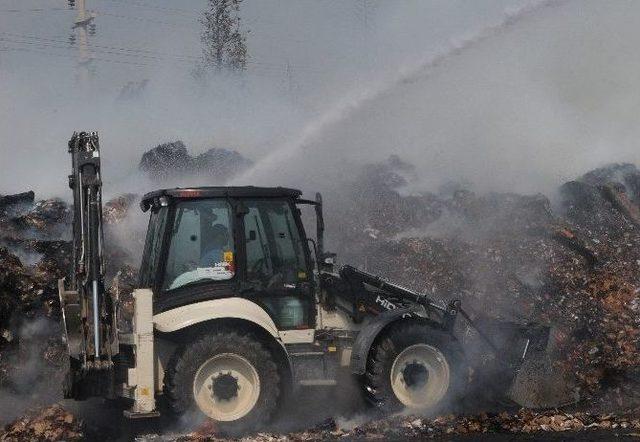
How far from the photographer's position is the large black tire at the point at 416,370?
398 inches

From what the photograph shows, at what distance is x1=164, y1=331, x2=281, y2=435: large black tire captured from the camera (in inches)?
363

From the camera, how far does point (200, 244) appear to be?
991 cm

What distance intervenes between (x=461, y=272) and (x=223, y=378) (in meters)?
6.79

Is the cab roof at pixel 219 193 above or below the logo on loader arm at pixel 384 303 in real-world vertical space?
above

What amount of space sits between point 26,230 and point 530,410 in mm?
9858

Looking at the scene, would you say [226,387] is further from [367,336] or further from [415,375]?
[415,375]

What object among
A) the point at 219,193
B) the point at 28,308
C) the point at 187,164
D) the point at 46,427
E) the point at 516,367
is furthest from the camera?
the point at 187,164

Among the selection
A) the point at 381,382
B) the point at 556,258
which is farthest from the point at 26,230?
the point at 556,258

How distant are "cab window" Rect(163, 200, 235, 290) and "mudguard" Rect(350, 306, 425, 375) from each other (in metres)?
1.71

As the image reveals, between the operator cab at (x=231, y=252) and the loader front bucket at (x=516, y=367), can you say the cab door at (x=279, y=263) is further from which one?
the loader front bucket at (x=516, y=367)

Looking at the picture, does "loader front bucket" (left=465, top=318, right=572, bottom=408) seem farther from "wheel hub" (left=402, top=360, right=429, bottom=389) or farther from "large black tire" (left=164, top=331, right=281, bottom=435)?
"large black tire" (left=164, top=331, right=281, bottom=435)

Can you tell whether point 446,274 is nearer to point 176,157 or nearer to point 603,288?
point 603,288

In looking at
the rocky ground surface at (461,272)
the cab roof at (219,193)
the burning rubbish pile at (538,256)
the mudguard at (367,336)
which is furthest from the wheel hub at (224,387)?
the burning rubbish pile at (538,256)

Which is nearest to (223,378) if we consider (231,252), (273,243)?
(231,252)
